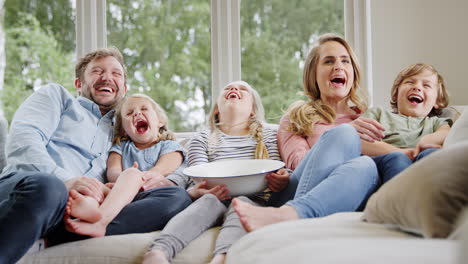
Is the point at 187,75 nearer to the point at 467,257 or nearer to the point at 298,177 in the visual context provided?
the point at 298,177

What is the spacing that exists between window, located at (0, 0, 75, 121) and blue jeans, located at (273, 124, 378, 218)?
1.89 meters

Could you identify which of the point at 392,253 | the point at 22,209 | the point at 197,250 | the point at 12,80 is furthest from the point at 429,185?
the point at 12,80

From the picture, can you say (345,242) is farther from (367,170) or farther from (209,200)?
(209,200)

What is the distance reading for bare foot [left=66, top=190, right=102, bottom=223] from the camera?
142 centimetres

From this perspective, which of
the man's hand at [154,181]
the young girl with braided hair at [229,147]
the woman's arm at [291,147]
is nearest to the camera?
the young girl with braided hair at [229,147]

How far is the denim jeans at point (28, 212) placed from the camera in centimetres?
127

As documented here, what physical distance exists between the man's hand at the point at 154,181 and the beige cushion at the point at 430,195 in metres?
0.96

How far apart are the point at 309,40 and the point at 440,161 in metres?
2.05

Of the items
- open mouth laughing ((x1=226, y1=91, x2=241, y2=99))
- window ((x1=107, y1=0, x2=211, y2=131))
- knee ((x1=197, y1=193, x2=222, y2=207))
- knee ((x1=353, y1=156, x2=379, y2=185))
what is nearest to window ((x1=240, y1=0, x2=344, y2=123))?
window ((x1=107, y1=0, x2=211, y2=131))

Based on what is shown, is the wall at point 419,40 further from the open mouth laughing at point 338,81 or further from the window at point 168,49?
the window at point 168,49

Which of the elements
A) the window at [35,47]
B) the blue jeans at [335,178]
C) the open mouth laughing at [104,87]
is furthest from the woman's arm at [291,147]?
the window at [35,47]

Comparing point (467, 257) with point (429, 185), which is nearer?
point (467, 257)

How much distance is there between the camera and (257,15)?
287 cm

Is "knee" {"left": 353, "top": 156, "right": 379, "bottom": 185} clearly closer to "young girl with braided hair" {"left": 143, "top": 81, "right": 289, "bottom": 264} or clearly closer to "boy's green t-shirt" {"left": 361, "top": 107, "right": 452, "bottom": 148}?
"young girl with braided hair" {"left": 143, "top": 81, "right": 289, "bottom": 264}
